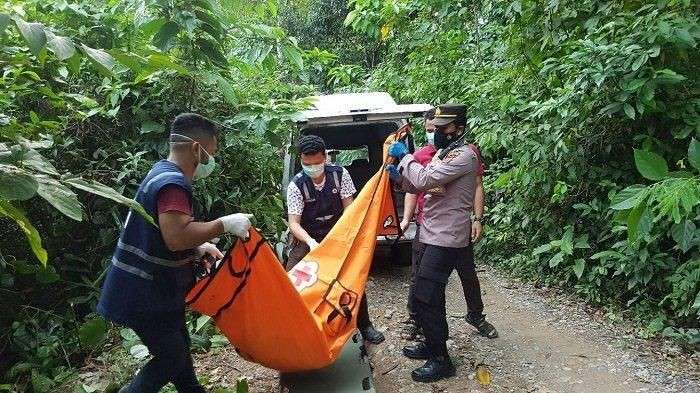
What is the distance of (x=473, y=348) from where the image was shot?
13.2 feet

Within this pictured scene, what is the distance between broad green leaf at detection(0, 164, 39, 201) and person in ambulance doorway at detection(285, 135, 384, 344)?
2673mm

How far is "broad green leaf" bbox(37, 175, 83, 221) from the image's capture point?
1.07 m

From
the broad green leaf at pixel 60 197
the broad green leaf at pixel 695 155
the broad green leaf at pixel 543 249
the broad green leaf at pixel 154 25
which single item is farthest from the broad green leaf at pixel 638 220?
the broad green leaf at pixel 154 25

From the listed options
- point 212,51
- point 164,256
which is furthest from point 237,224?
point 212,51

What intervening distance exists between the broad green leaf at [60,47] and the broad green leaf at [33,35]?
3 cm

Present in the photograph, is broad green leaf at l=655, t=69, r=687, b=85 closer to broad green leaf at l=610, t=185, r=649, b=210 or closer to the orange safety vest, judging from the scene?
broad green leaf at l=610, t=185, r=649, b=210

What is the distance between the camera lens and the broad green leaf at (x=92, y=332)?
396 cm

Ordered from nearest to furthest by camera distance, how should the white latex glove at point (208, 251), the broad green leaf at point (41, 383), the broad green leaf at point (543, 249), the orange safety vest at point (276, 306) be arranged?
1. the orange safety vest at point (276, 306)
2. the white latex glove at point (208, 251)
3. the broad green leaf at point (41, 383)
4. the broad green leaf at point (543, 249)

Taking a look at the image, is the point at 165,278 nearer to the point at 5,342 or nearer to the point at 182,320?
the point at 182,320

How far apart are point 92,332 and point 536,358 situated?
3.11m

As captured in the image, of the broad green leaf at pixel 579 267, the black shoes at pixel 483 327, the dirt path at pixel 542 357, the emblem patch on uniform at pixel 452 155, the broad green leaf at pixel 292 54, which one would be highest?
the broad green leaf at pixel 292 54

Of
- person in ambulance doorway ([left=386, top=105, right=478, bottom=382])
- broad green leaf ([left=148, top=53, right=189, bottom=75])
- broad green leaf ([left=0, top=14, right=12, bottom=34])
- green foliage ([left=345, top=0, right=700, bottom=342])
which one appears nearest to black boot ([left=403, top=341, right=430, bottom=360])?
person in ambulance doorway ([left=386, top=105, right=478, bottom=382])

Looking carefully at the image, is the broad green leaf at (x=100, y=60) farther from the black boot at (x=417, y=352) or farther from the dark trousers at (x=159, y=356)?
the black boot at (x=417, y=352)

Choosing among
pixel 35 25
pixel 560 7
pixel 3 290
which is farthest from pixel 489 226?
pixel 35 25
